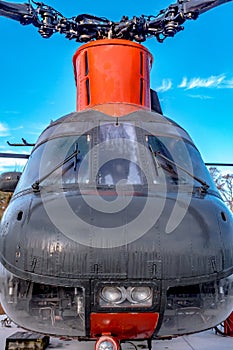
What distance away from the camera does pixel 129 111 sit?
4512 millimetres

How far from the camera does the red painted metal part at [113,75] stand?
512cm

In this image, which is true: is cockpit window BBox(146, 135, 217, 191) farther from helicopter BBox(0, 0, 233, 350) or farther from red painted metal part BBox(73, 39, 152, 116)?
red painted metal part BBox(73, 39, 152, 116)

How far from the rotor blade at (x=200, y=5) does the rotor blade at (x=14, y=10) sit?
2.33 metres

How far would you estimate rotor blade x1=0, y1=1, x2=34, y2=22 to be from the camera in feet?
18.3

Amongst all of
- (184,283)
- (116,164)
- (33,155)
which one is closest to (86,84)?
(33,155)

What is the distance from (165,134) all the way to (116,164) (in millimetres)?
856

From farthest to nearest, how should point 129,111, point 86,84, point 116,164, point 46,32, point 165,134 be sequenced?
point 46,32 < point 86,84 < point 129,111 < point 165,134 < point 116,164

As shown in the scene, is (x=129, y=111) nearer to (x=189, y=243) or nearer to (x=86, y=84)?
(x=86, y=84)

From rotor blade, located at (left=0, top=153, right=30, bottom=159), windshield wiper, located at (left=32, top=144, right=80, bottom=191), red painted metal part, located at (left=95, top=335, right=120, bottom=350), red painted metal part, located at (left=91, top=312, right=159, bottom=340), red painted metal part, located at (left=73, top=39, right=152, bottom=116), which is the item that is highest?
red painted metal part, located at (left=73, top=39, right=152, bottom=116)

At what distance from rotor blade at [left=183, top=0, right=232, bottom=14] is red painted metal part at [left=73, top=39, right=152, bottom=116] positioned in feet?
3.38

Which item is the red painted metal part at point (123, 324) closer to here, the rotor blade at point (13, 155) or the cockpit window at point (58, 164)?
the cockpit window at point (58, 164)

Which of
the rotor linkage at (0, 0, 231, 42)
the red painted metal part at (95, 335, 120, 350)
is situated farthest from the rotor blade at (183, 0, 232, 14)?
the red painted metal part at (95, 335, 120, 350)

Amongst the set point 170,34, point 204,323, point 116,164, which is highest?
point 170,34

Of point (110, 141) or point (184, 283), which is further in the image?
point (110, 141)
